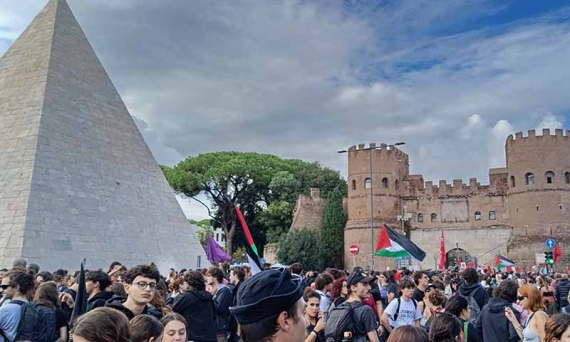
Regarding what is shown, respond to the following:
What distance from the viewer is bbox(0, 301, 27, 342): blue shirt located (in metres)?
4.86

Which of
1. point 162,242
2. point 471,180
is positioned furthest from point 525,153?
point 162,242

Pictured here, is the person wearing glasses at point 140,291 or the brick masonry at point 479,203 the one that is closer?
Result: the person wearing glasses at point 140,291

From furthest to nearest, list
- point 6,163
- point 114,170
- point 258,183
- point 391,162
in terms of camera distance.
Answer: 1. point 258,183
2. point 391,162
3. point 114,170
4. point 6,163

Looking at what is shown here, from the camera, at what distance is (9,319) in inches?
192

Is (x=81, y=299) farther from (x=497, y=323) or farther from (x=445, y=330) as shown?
(x=497, y=323)

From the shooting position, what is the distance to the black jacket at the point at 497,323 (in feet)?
18.4

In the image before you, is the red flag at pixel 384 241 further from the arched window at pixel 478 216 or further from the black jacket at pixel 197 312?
the arched window at pixel 478 216

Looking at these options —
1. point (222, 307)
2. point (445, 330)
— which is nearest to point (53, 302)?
point (222, 307)

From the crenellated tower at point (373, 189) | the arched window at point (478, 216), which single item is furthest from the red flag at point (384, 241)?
the arched window at point (478, 216)

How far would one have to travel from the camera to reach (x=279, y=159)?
191 ft

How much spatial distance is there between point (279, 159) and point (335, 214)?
11.9 meters

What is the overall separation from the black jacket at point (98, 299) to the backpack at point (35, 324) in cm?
42

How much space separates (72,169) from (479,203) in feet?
125

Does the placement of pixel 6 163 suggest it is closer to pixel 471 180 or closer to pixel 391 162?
pixel 391 162
